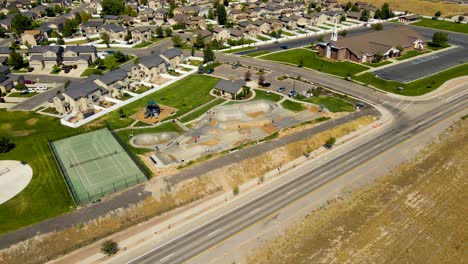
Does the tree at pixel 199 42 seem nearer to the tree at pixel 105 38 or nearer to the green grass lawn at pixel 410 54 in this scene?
the tree at pixel 105 38

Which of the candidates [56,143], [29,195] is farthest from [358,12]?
[29,195]

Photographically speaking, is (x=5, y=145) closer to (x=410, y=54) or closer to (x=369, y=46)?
(x=369, y=46)

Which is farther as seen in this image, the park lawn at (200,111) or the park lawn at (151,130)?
the park lawn at (200,111)

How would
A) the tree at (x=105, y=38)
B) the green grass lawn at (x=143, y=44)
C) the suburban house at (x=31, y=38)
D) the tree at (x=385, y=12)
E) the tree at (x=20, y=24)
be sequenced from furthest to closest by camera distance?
the tree at (x=385, y=12), the tree at (x=20, y=24), the suburban house at (x=31, y=38), the green grass lawn at (x=143, y=44), the tree at (x=105, y=38)

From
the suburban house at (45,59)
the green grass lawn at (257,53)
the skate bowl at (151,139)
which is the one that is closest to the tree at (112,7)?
the suburban house at (45,59)

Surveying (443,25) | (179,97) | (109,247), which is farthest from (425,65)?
(109,247)

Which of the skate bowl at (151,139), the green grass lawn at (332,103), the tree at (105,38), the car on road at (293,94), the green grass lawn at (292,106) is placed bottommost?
the skate bowl at (151,139)

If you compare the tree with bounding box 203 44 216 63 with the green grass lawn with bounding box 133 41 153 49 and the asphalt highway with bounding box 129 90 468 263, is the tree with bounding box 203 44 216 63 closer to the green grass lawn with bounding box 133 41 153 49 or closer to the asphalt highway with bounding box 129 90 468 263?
the green grass lawn with bounding box 133 41 153 49
